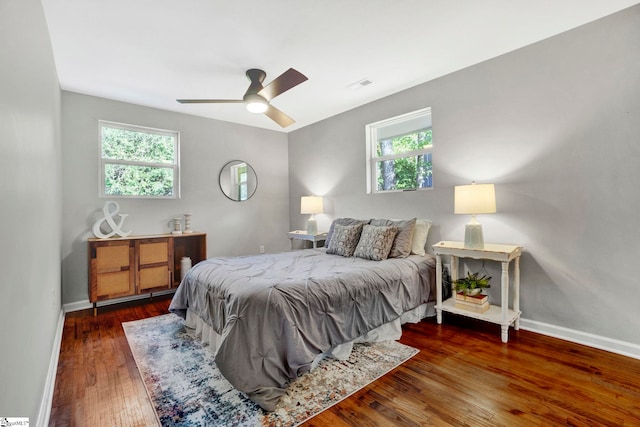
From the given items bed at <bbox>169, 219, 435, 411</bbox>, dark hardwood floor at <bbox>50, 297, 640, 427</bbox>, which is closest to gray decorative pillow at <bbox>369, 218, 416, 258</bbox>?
bed at <bbox>169, 219, 435, 411</bbox>

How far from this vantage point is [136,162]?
13.5 ft

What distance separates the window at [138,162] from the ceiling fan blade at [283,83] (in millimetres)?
2196

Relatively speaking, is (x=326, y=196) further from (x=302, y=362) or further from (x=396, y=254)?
(x=302, y=362)

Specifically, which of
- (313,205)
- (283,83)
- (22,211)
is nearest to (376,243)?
(313,205)

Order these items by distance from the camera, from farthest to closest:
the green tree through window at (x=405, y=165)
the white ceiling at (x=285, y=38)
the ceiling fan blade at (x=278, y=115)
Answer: the green tree through window at (x=405, y=165), the ceiling fan blade at (x=278, y=115), the white ceiling at (x=285, y=38)

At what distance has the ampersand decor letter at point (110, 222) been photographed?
358 cm

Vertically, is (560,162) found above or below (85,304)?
above

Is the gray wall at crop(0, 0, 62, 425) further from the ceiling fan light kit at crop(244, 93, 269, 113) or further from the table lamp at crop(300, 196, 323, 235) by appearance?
the table lamp at crop(300, 196, 323, 235)

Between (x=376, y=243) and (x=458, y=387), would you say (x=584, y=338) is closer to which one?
(x=458, y=387)

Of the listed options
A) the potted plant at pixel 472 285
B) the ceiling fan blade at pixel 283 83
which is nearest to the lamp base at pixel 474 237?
the potted plant at pixel 472 285

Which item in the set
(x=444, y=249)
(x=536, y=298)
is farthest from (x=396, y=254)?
(x=536, y=298)

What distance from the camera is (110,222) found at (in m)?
3.65

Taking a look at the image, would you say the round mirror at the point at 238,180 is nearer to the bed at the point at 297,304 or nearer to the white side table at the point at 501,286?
the bed at the point at 297,304

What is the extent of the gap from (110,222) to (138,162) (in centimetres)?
95
